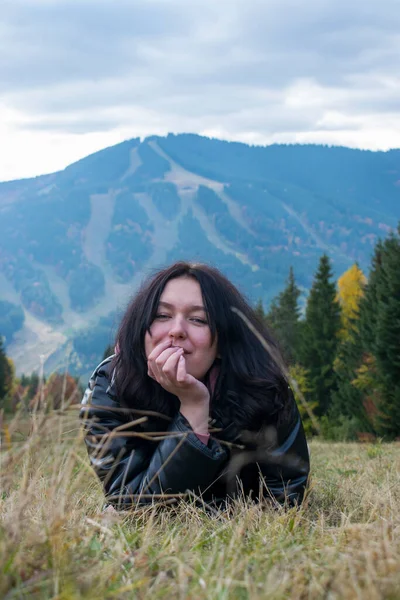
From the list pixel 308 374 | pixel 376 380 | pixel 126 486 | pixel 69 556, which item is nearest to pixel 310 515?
pixel 126 486

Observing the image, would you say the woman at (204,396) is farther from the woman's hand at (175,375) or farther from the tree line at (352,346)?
the tree line at (352,346)

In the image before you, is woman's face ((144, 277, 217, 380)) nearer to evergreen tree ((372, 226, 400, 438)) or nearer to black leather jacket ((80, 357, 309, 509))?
black leather jacket ((80, 357, 309, 509))

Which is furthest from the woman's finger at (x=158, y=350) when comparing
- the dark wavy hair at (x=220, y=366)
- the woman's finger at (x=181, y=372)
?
the dark wavy hair at (x=220, y=366)

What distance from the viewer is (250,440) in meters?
3.53

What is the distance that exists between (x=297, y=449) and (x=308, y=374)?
156 feet

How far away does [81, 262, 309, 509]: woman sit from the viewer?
11.0 ft

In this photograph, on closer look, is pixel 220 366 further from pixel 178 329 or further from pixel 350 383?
pixel 350 383

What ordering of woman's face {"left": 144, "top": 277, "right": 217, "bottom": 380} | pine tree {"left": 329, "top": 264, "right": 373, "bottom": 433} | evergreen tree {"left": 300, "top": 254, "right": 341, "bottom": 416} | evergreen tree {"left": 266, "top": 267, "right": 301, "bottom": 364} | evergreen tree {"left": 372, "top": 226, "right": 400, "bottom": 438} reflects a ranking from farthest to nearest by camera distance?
evergreen tree {"left": 266, "top": 267, "right": 301, "bottom": 364} < evergreen tree {"left": 300, "top": 254, "right": 341, "bottom": 416} < pine tree {"left": 329, "top": 264, "right": 373, "bottom": 433} < evergreen tree {"left": 372, "top": 226, "right": 400, "bottom": 438} < woman's face {"left": 144, "top": 277, "right": 217, "bottom": 380}

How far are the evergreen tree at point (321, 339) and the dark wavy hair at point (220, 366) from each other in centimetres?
4603

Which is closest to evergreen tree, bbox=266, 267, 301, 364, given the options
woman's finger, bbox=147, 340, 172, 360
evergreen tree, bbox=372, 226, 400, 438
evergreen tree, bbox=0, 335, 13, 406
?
evergreen tree, bbox=372, 226, 400, 438

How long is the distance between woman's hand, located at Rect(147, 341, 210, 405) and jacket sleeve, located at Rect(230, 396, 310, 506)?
1.47 feet

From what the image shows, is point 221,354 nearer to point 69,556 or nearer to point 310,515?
point 310,515

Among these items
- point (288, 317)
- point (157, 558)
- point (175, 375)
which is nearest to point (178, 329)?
point (175, 375)

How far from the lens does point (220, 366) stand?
3.66 metres
